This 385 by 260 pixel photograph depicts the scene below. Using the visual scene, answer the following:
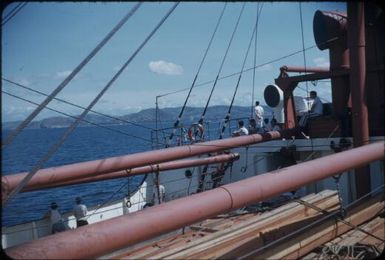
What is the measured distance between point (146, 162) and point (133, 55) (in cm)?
385

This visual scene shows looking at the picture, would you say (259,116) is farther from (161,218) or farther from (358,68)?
(161,218)

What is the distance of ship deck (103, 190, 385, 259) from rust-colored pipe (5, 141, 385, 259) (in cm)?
84

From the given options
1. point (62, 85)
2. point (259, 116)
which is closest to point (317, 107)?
point (259, 116)

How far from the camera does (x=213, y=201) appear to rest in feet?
12.4

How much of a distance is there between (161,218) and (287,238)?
3.15 meters

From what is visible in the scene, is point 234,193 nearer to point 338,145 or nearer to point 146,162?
point 146,162

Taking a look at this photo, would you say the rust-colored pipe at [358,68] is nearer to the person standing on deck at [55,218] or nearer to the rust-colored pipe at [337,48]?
the rust-colored pipe at [337,48]

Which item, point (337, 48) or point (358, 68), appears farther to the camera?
point (337, 48)

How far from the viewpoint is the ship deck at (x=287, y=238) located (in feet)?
17.6

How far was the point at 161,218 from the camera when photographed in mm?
3371

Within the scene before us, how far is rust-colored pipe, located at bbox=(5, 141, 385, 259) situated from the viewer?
2840 millimetres

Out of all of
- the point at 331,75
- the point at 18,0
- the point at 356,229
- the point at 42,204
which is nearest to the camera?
the point at 18,0

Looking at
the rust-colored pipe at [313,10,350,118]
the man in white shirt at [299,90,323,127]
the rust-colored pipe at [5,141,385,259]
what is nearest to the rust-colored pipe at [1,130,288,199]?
the man in white shirt at [299,90,323,127]

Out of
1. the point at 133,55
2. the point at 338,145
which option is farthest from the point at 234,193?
the point at 338,145
